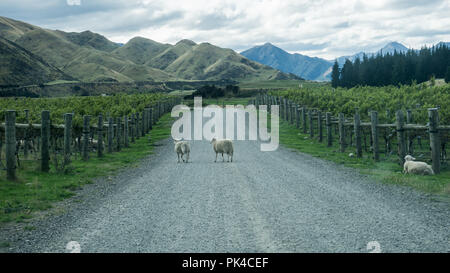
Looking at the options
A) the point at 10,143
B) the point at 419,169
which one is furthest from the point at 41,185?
the point at 419,169

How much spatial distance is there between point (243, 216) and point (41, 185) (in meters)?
7.29

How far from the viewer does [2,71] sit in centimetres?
13688

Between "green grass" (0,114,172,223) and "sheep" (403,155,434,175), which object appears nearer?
"green grass" (0,114,172,223)

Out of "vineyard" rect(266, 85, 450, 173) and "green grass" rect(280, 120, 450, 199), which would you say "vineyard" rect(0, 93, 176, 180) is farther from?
"vineyard" rect(266, 85, 450, 173)

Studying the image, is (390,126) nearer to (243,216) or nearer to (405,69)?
(243,216)

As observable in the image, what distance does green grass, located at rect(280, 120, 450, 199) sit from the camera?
40.4 feet

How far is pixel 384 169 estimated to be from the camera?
1642cm

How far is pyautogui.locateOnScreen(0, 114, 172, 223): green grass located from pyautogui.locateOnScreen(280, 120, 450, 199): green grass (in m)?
9.60

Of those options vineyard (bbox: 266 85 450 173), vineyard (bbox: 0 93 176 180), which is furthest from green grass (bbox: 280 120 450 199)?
vineyard (bbox: 0 93 176 180)

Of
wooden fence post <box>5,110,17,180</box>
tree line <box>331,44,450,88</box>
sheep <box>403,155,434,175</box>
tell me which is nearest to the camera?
wooden fence post <box>5,110,17,180</box>

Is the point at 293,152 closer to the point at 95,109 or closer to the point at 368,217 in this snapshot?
the point at 368,217

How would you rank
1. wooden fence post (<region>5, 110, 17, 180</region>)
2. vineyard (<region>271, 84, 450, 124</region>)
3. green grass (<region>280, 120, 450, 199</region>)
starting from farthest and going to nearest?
vineyard (<region>271, 84, 450, 124</region>) → wooden fence post (<region>5, 110, 17, 180</region>) → green grass (<region>280, 120, 450, 199</region>)

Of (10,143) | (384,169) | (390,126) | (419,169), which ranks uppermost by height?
(390,126)

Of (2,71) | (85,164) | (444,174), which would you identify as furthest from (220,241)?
(2,71)
